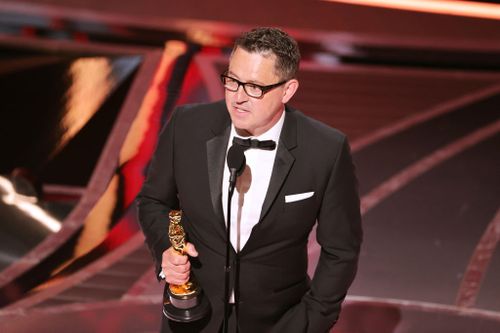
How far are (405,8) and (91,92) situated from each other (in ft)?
9.06

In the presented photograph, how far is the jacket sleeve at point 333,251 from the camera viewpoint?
1.75 meters

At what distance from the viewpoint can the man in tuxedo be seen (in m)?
1.70

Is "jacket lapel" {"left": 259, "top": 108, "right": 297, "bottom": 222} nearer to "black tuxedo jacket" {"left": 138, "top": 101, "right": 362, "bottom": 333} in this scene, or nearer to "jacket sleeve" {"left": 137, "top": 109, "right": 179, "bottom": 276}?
"black tuxedo jacket" {"left": 138, "top": 101, "right": 362, "bottom": 333}

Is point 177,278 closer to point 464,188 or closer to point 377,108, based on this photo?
point 464,188

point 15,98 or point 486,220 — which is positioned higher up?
point 15,98

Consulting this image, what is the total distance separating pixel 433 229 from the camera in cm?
377

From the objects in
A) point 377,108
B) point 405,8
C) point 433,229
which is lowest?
point 433,229

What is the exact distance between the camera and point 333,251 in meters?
1.80

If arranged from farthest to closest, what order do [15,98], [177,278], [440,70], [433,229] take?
[440,70], [15,98], [433,229], [177,278]

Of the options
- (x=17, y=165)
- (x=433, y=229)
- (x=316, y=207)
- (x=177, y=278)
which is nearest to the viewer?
(x=177, y=278)

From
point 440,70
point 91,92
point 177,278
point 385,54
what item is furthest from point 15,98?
point 177,278

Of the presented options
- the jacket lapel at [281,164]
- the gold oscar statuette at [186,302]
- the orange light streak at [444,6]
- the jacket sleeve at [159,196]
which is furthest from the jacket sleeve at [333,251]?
the orange light streak at [444,6]

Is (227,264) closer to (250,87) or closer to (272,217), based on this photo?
(272,217)

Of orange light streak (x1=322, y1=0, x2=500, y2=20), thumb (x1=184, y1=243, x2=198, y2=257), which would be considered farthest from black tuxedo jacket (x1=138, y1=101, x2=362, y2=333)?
orange light streak (x1=322, y1=0, x2=500, y2=20)
